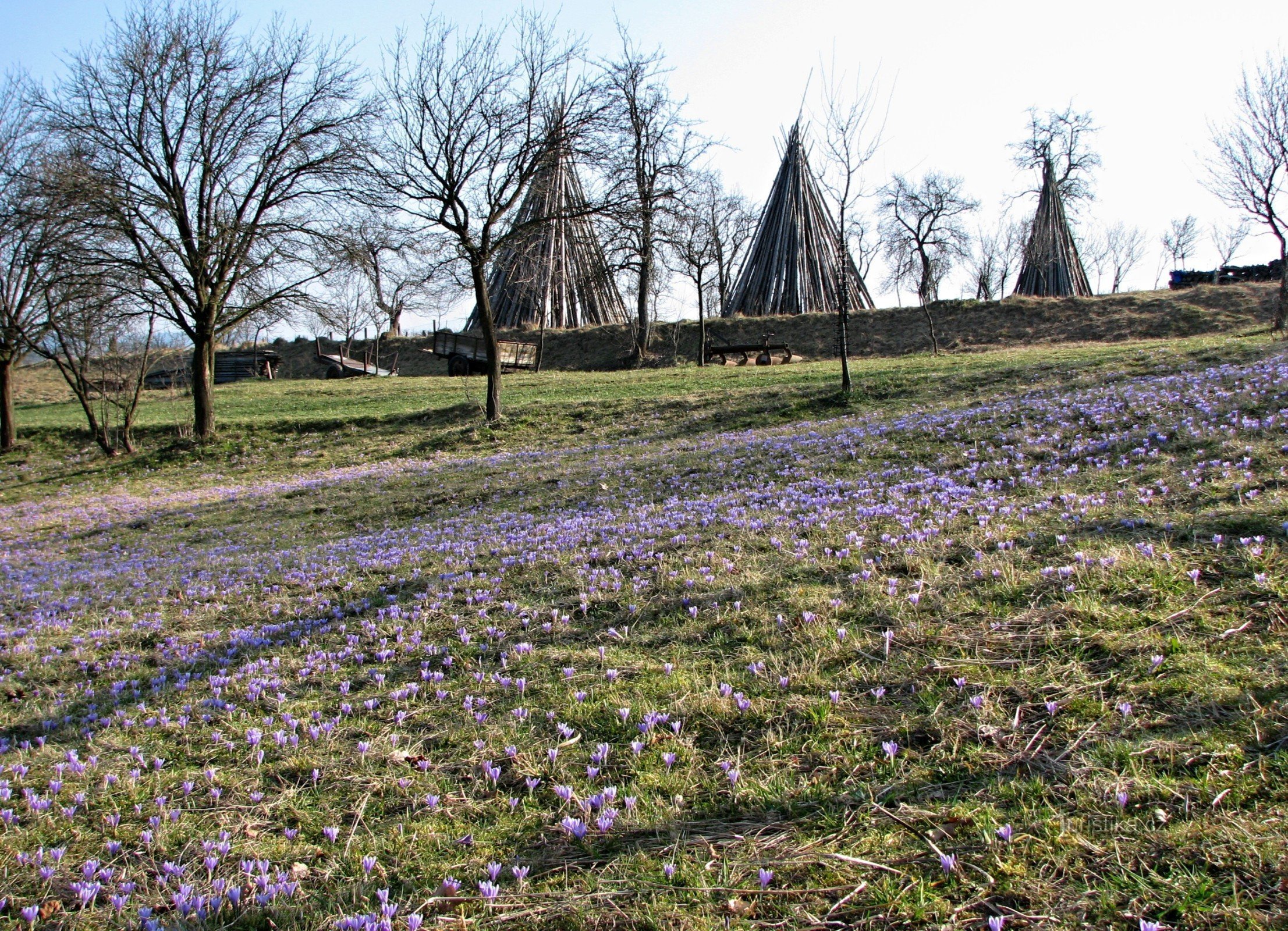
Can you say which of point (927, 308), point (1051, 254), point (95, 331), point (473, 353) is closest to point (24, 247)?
point (95, 331)

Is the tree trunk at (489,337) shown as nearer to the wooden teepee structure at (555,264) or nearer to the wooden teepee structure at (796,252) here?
the wooden teepee structure at (555,264)

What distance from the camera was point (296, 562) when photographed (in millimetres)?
8008

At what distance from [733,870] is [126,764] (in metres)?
3.14

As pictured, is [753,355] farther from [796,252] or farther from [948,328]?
[948,328]

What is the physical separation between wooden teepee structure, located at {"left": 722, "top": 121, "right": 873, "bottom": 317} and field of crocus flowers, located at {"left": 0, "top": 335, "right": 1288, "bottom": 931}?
32.0 m

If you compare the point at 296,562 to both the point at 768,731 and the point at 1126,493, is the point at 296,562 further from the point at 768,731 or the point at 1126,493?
the point at 1126,493

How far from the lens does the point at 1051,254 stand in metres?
40.1

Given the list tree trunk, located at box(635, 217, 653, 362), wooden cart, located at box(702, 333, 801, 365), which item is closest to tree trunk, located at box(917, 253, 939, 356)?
wooden cart, located at box(702, 333, 801, 365)

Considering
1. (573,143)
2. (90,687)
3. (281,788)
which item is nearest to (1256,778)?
(281,788)

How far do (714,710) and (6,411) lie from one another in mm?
29010

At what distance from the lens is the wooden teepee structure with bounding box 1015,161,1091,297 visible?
3997 centimetres

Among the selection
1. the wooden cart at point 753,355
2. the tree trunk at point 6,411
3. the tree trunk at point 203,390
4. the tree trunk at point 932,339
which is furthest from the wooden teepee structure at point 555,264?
the tree trunk at point 6,411

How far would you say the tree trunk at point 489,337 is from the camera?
18.9 m

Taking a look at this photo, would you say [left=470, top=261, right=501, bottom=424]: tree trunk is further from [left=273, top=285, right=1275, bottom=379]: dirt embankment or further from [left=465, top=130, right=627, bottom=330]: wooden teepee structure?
[left=273, top=285, right=1275, bottom=379]: dirt embankment
